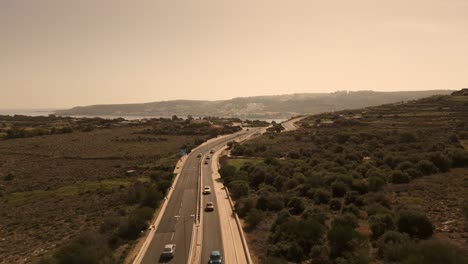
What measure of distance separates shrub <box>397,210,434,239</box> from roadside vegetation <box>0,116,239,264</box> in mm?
22783

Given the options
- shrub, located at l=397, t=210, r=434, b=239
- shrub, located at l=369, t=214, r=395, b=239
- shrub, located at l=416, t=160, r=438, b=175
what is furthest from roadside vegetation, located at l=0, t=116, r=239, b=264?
shrub, located at l=416, t=160, r=438, b=175

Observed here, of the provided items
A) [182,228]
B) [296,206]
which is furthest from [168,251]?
[296,206]

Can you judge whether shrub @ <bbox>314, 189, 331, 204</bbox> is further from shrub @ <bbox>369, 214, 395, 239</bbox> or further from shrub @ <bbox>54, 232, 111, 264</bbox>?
shrub @ <bbox>54, 232, 111, 264</bbox>

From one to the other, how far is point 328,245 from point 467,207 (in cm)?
1506

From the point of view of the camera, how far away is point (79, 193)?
179 ft

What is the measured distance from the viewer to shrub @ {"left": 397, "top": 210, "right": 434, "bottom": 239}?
27.2 meters

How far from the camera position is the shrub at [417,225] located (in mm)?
27188

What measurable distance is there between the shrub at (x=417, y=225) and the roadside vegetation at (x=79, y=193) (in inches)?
897

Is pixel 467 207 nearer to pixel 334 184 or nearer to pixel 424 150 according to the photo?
pixel 334 184

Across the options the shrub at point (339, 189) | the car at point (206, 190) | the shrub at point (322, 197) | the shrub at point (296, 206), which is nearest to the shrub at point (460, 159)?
the shrub at point (339, 189)

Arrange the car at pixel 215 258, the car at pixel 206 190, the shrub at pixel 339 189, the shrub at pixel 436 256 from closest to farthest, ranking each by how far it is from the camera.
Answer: the shrub at pixel 436 256, the car at pixel 215 258, the shrub at pixel 339 189, the car at pixel 206 190

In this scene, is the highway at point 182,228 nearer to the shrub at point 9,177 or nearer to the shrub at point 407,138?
the shrub at point 9,177

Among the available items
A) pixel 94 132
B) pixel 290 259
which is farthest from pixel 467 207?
pixel 94 132

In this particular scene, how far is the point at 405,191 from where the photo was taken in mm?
40781
